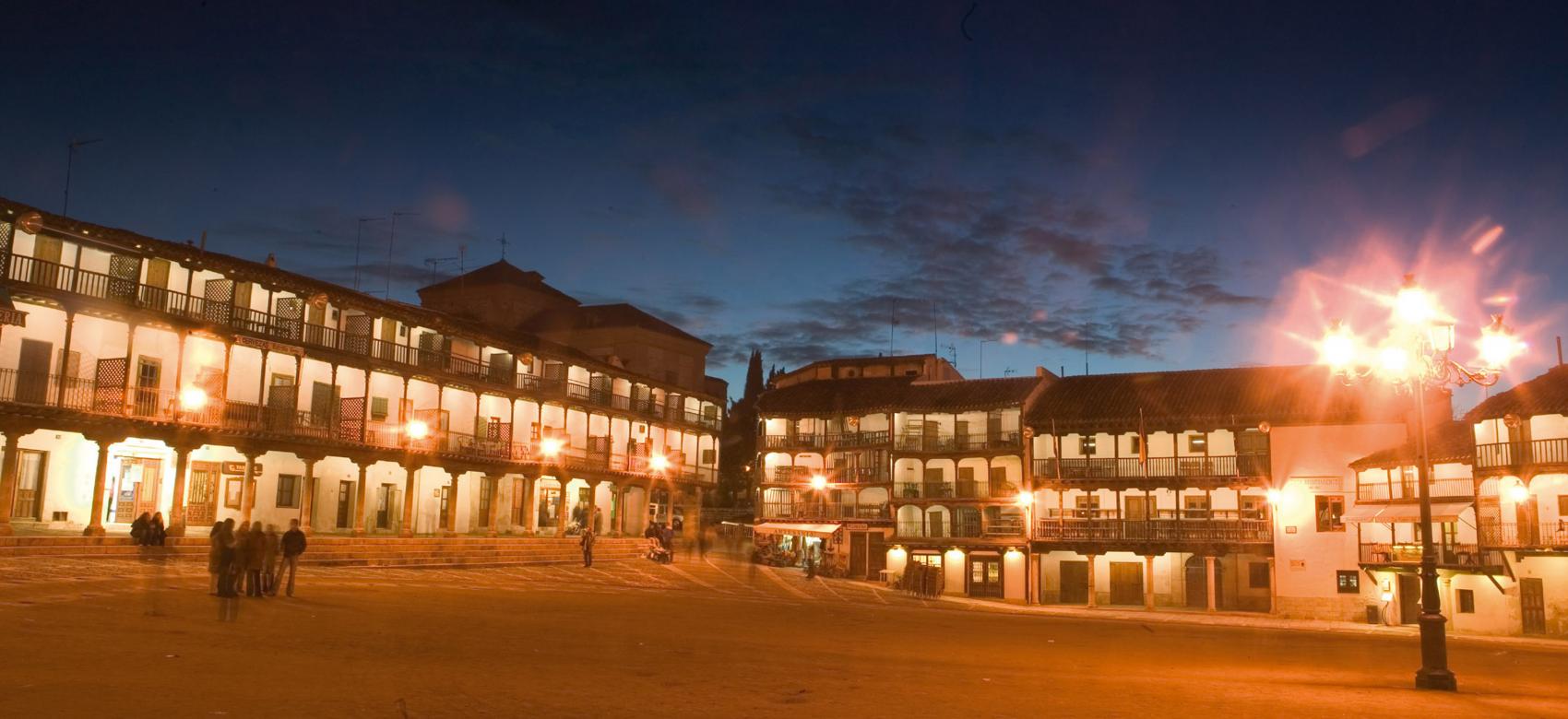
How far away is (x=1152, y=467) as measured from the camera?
4528 cm

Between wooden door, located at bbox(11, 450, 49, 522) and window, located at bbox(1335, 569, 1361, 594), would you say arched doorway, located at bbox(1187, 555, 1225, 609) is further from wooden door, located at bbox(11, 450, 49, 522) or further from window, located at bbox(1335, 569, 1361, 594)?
wooden door, located at bbox(11, 450, 49, 522)

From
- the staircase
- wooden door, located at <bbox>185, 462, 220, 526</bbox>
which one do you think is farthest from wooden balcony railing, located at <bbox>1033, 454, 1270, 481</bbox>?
wooden door, located at <bbox>185, 462, 220, 526</bbox>

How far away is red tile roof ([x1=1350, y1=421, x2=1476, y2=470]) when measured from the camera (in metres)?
36.3

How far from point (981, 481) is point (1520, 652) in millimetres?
26683

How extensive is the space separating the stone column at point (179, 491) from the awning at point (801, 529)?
26.5 meters

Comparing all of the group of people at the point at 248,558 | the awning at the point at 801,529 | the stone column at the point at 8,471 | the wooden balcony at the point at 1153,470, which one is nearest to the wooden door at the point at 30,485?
the stone column at the point at 8,471

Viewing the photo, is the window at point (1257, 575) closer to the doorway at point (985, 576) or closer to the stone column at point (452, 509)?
the doorway at point (985, 576)

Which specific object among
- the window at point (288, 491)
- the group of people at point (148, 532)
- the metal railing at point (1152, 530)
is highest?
the window at point (288, 491)

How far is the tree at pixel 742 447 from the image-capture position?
296ft

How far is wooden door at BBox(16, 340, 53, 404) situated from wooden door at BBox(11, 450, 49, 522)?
220 centimetres

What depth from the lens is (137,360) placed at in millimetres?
35406

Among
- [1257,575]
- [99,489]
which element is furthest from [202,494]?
[1257,575]

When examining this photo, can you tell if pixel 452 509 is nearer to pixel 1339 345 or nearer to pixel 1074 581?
pixel 1074 581

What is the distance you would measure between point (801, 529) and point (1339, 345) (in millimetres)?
37787
